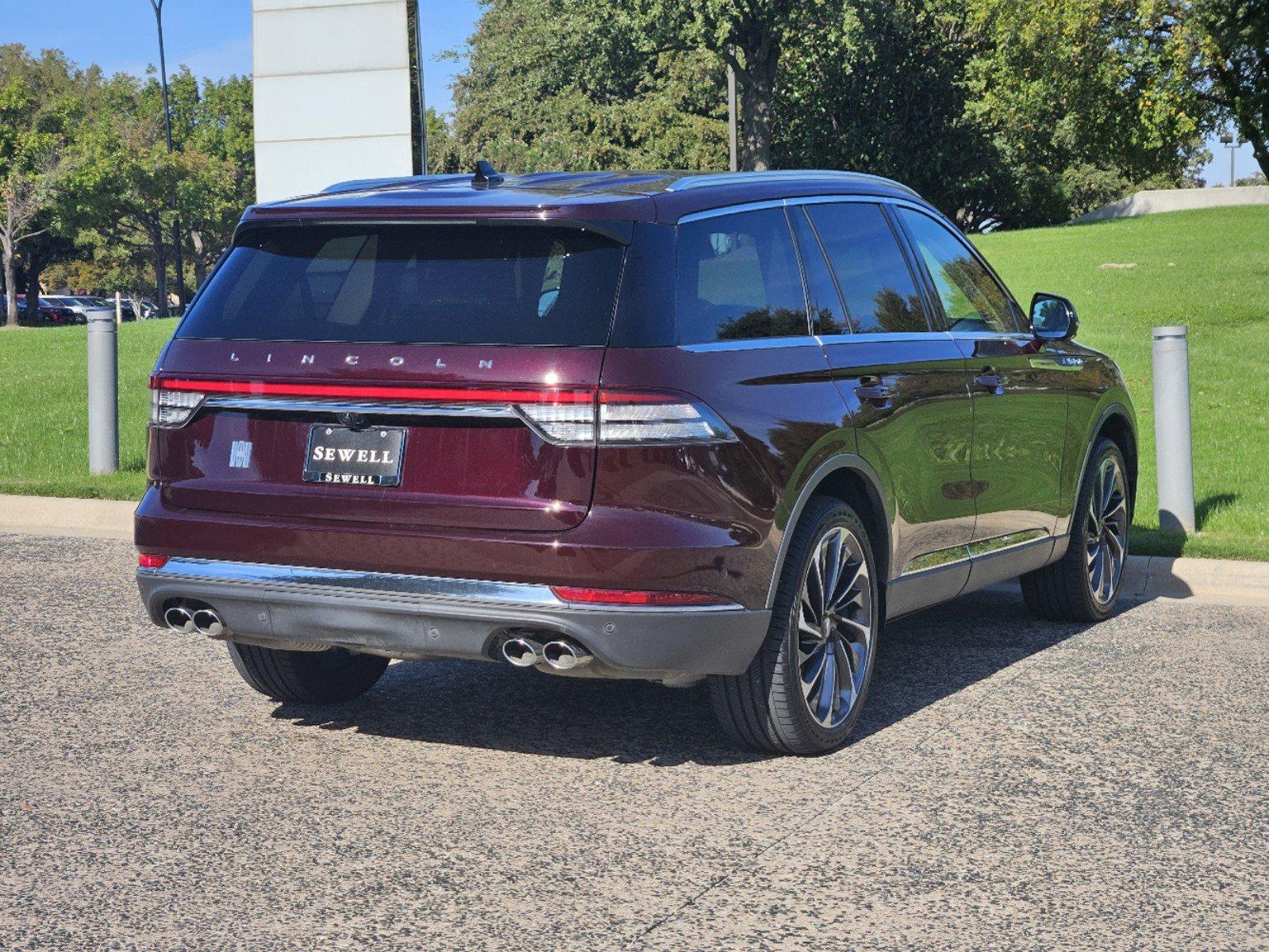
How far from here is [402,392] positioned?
186 inches

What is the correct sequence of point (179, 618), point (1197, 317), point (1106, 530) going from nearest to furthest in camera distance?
1. point (179, 618)
2. point (1106, 530)
3. point (1197, 317)

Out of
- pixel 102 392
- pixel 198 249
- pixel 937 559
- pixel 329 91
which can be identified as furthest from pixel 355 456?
pixel 198 249

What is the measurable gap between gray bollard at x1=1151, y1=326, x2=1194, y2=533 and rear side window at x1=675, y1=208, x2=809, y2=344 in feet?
15.1

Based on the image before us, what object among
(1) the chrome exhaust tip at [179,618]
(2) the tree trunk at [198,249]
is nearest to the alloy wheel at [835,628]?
(1) the chrome exhaust tip at [179,618]

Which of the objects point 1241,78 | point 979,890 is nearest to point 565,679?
point 979,890

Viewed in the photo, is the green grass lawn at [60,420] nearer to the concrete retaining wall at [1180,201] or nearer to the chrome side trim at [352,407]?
the chrome side trim at [352,407]

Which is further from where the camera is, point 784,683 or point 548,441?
point 784,683

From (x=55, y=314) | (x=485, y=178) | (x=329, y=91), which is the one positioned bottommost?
(x=485, y=178)

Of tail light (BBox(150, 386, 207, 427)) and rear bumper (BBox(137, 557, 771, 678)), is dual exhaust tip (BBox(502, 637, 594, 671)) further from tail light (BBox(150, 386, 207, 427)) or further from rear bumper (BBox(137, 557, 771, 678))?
tail light (BBox(150, 386, 207, 427))

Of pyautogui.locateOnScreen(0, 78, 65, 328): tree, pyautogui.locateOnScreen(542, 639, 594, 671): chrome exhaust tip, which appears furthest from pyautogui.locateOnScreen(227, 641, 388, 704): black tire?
pyautogui.locateOnScreen(0, 78, 65, 328): tree

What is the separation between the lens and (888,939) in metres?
3.79

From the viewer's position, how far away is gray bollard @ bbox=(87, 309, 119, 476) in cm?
1136

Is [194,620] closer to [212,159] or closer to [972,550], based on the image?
[972,550]

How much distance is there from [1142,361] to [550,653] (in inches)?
629
